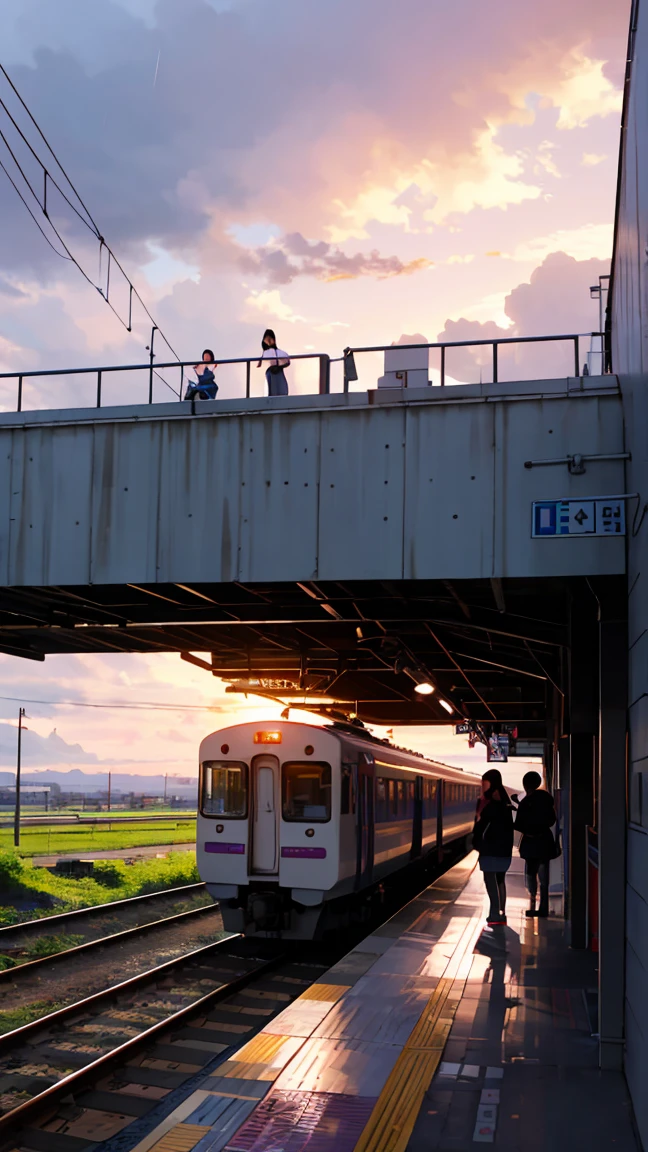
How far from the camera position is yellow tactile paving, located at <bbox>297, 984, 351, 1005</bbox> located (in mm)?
8815

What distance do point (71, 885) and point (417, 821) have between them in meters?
8.82

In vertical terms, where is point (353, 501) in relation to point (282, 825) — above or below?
above

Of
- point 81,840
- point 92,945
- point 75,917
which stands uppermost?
point 92,945

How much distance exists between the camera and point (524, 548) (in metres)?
9.97

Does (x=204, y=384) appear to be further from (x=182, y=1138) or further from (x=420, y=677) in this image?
(x=420, y=677)

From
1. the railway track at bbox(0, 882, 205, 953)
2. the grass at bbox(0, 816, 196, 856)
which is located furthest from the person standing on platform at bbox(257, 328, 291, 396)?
the grass at bbox(0, 816, 196, 856)

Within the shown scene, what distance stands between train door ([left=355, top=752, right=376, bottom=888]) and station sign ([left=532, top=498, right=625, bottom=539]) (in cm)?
700

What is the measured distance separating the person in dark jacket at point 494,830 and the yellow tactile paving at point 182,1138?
7.31m

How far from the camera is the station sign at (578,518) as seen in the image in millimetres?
8398

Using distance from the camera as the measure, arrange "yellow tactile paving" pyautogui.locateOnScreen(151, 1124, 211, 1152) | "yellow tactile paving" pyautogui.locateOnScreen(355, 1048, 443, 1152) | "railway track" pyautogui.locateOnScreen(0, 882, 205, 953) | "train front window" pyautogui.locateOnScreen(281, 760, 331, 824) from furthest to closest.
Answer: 1. "railway track" pyautogui.locateOnScreen(0, 882, 205, 953)
2. "train front window" pyautogui.locateOnScreen(281, 760, 331, 824)
3. "yellow tactile paving" pyautogui.locateOnScreen(355, 1048, 443, 1152)
4. "yellow tactile paving" pyautogui.locateOnScreen(151, 1124, 211, 1152)

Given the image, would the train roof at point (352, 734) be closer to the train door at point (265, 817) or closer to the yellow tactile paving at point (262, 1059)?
the train door at point (265, 817)

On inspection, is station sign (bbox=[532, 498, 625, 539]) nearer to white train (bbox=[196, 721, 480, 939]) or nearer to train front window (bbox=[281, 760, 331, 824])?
white train (bbox=[196, 721, 480, 939])

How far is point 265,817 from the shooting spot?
14.5 meters

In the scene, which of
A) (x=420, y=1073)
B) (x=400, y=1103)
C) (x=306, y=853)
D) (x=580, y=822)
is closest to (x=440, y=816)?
(x=306, y=853)
